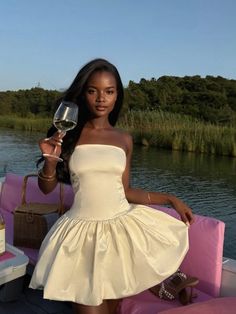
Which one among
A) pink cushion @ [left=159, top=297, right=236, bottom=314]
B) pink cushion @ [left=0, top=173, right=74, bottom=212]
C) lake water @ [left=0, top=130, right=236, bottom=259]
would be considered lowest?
lake water @ [left=0, top=130, right=236, bottom=259]

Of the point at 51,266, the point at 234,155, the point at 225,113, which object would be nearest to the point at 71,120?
the point at 51,266

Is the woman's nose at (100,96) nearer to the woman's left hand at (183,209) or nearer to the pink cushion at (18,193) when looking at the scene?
the woman's left hand at (183,209)

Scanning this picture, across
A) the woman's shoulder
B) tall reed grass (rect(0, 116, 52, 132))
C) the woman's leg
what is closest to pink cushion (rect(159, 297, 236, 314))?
the woman's leg

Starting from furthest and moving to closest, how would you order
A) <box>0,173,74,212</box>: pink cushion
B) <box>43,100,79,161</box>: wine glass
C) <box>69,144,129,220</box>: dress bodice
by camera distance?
<box>0,173,74,212</box>: pink cushion
<box>69,144,129,220</box>: dress bodice
<box>43,100,79,161</box>: wine glass

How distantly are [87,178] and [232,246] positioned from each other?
132 inches

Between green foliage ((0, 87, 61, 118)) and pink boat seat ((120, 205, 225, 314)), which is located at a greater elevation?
green foliage ((0, 87, 61, 118))

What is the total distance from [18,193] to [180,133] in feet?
37.8

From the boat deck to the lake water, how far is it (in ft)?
7.91

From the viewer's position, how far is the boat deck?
2.45 metres

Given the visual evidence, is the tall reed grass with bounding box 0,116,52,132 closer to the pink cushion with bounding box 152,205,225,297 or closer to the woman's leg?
the pink cushion with bounding box 152,205,225,297

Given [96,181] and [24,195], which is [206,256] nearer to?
[96,181]

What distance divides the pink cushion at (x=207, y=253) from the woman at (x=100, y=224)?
386 mm

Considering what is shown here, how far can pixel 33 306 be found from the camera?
2.50m

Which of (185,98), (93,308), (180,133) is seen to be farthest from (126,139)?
(185,98)
